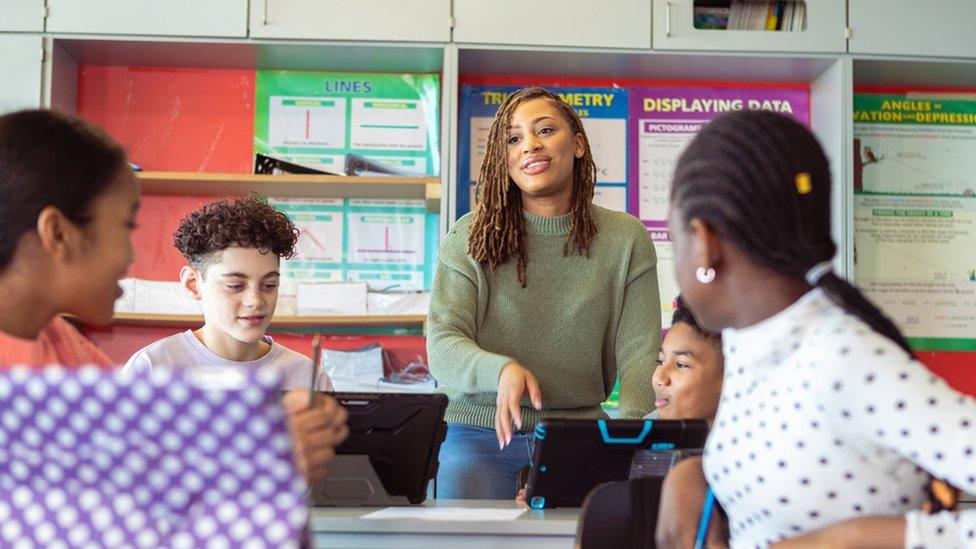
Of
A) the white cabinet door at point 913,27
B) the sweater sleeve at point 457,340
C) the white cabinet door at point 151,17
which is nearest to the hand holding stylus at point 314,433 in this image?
the sweater sleeve at point 457,340

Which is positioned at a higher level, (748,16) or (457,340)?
(748,16)

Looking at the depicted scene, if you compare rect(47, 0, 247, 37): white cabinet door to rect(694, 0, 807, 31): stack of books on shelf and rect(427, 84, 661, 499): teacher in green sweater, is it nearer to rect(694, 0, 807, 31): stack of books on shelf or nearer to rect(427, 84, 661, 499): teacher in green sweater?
rect(427, 84, 661, 499): teacher in green sweater

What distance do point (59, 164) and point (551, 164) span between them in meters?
1.26

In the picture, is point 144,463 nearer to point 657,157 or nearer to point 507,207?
point 507,207

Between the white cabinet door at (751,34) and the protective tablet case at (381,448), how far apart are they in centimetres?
188

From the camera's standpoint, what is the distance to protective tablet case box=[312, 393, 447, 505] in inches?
71.2

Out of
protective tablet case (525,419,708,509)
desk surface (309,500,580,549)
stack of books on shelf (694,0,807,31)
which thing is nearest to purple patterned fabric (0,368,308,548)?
desk surface (309,500,580,549)

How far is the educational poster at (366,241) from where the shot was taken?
351 centimetres

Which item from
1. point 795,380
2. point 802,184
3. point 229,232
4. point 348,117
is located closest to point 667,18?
point 348,117

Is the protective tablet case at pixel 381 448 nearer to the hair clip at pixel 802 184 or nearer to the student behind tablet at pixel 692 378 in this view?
the student behind tablet at pixel 692 378

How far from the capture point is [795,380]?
1016mm

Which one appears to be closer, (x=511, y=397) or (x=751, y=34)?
(x=511, y=397)

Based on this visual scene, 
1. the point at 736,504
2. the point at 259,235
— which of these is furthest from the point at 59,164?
the point at 259,235

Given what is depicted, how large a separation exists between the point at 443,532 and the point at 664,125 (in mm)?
2293
